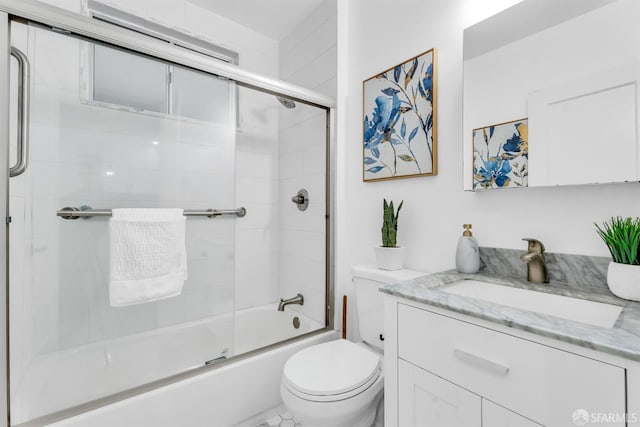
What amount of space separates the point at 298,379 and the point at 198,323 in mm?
789

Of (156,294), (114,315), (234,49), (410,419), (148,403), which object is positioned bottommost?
(148,403)

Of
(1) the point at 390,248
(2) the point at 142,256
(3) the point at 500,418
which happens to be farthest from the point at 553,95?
(2) the point at 142,256

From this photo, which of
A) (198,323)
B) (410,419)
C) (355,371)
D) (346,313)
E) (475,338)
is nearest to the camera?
(475,338)

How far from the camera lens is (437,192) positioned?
1.38 m

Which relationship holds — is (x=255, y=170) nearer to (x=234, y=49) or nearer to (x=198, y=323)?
(x=234, y=49)

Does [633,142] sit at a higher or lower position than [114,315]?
higher

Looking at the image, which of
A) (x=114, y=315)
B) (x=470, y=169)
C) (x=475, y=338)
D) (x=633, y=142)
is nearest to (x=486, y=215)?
(x=470, y=169)

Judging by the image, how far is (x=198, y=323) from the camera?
5.30 feet

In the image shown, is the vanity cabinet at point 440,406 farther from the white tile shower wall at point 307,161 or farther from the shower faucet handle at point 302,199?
the shower faucet handle at point 302,199

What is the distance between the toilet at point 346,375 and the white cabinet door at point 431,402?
0.65 feet

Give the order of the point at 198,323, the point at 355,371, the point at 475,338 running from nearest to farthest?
1. the point at 475,338
2. the point at 355,371
3. the point at 198,323

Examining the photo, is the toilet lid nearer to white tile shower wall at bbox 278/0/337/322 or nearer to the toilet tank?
the toilet tank

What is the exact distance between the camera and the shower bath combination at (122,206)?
3.56 ft

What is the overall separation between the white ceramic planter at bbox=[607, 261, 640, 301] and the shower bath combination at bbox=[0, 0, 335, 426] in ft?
4.20
